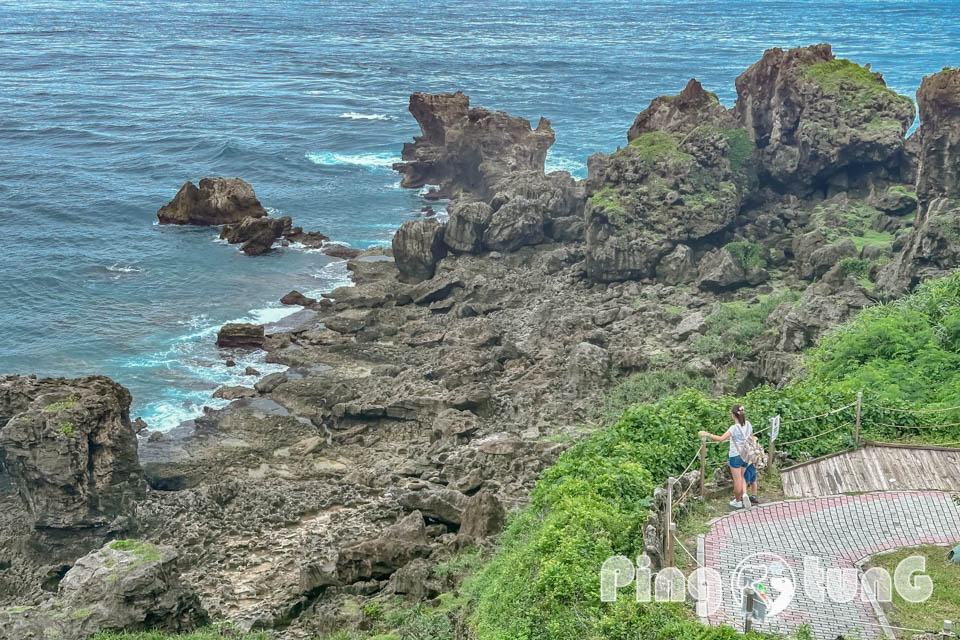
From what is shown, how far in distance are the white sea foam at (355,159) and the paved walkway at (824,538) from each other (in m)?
70.8

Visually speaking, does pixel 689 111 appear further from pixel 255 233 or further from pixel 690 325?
pixel 255 233

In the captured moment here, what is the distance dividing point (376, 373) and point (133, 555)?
68.7 feet

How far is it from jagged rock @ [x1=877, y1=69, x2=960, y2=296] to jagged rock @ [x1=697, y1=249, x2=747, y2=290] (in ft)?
22.7

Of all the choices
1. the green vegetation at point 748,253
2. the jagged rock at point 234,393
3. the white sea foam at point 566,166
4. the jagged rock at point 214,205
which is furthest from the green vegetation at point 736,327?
the jagged rock at point 214,205

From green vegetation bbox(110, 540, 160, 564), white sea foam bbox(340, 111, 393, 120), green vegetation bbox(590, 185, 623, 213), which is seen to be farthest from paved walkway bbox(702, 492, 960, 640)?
white sea foam bbox(340, 111, 393, 120)

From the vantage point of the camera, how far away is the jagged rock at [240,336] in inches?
1924

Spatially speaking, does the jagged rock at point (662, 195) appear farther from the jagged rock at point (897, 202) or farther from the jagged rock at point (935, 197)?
the jagged rock at point (935, 197)

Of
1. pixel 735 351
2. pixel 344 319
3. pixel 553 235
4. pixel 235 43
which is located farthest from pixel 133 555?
pixel 235 43

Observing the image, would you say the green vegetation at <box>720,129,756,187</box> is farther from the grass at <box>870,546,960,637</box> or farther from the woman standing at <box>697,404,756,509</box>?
the grass at <box>870,546,960,637</box>

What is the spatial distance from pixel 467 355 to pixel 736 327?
10762 mm

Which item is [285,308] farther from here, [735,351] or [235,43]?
[235,43]

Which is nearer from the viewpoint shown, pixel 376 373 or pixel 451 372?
pixel 451 372

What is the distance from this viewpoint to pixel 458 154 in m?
73.6

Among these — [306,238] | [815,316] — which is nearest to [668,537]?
[815,316]
